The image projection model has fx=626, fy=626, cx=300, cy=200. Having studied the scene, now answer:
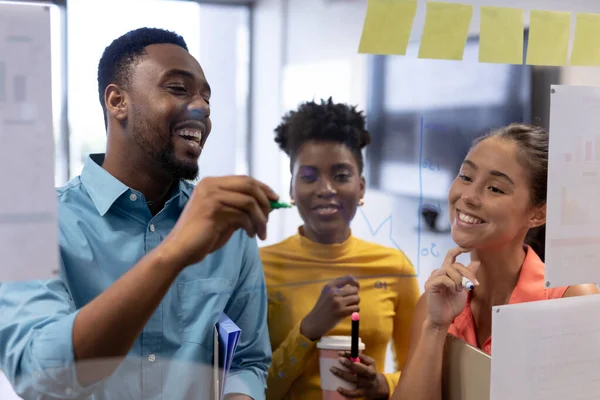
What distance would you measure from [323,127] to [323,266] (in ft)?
0.79

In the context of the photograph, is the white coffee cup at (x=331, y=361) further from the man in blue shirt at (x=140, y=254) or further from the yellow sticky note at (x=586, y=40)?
the yellow sticky note at (x=586, y=40)

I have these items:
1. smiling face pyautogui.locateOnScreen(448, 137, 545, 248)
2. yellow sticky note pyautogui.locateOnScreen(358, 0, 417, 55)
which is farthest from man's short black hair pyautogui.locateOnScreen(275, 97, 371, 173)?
smiling face pyautogui.locateOnScreen(448, 137, 545, 248)

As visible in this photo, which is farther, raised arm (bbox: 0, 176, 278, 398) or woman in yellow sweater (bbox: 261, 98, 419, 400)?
woman in yellow sweater (bbox: 261, 98, 419, 400)

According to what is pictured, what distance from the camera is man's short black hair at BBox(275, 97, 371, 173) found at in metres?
1.04

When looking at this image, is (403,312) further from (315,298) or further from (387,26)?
(387,26)

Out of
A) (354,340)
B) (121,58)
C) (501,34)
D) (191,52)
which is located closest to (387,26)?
(501,34)

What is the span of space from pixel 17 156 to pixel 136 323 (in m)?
0.28

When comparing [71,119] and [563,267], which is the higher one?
[71,119]

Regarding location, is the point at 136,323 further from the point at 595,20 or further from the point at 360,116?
the point at 595,20

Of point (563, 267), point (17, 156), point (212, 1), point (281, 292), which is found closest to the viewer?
point (17, 156)

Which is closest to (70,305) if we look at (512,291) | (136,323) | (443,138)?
(136,323)

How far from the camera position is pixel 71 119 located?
0.90m

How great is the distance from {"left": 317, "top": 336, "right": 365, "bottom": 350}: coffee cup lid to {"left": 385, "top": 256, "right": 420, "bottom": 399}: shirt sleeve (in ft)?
0.30

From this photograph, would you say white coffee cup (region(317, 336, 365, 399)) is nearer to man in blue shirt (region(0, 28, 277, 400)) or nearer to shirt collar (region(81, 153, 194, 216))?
man in blue shirt (region(0, 28, 277, 400))
